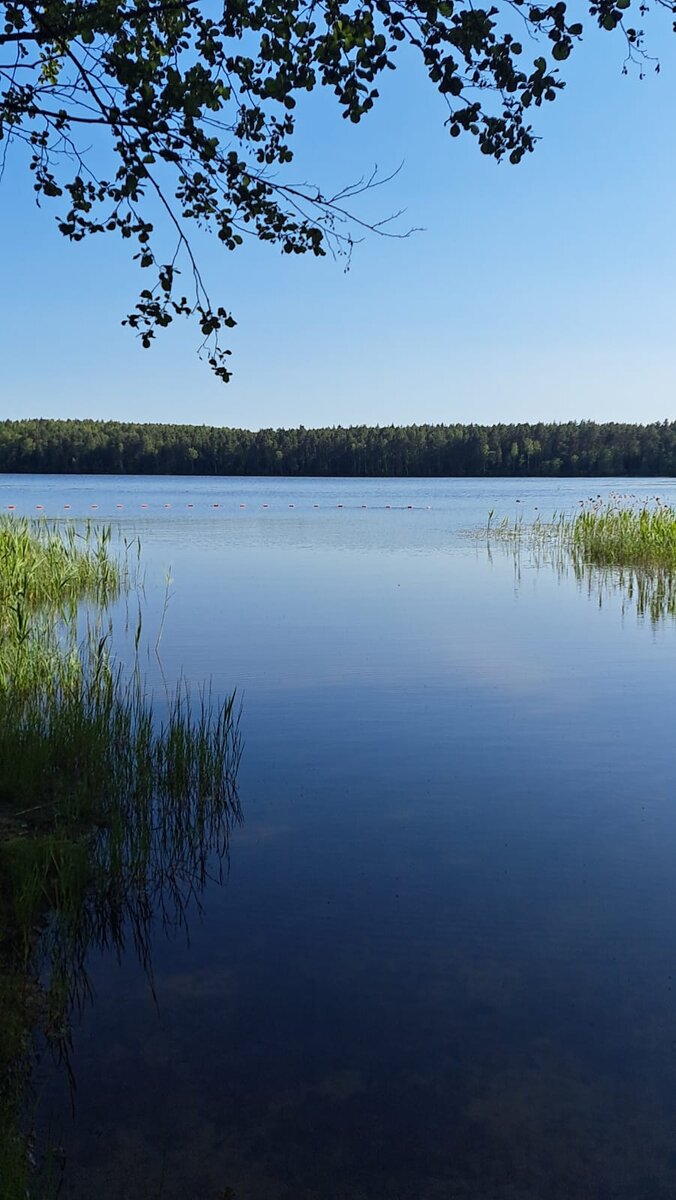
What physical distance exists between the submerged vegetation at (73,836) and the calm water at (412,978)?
0.62 feet

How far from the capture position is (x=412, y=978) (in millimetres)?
4965

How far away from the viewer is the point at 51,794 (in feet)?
23.2

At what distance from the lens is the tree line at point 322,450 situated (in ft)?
432

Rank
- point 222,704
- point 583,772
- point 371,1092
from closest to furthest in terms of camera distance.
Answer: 1. point 371,1092
2. point 583,772
3. point 222,704

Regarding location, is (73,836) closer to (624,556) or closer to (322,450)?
(624,556)

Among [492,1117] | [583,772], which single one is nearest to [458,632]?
[583,772]

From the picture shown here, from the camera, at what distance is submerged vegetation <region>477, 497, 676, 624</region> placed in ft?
64.6

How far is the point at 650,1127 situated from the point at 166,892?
320cm

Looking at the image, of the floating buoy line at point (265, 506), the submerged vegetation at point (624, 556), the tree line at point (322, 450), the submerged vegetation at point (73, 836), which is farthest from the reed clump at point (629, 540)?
the tree line at point (322, 450)

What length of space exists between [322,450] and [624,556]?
115 metres

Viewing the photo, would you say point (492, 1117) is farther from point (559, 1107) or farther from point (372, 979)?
point (372, 979)

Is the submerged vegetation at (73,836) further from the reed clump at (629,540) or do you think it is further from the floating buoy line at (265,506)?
the floating buoy line at (265,506)

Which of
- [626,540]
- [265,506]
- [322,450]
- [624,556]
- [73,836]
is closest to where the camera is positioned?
[73,836]

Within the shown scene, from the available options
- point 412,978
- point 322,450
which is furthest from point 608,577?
point 322,450
